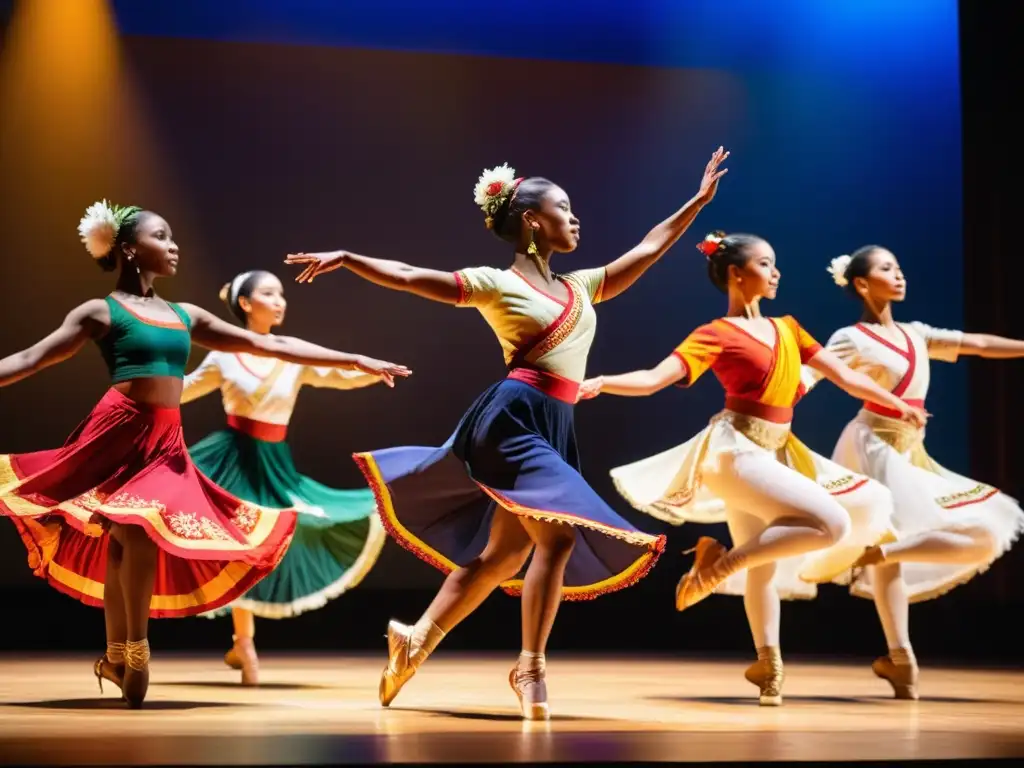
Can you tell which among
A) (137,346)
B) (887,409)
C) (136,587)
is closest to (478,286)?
(137,346)

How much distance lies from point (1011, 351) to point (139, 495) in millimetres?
2798

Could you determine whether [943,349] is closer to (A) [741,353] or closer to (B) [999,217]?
(A) [741,353]

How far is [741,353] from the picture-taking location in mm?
4141

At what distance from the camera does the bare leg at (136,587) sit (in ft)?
11.7

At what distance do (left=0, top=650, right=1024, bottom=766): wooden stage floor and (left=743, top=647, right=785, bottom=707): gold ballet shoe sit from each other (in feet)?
0.24

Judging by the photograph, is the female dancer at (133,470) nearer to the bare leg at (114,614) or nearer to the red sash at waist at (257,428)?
the bare leg at (114,614)

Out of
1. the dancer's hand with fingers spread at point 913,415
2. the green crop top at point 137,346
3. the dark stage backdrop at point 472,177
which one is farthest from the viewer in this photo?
the dark stage backdrop at point 472,177

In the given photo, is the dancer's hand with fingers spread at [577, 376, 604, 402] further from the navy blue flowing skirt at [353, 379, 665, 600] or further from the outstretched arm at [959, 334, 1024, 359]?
the outstretched arm at [959, 334, 1024, 359]

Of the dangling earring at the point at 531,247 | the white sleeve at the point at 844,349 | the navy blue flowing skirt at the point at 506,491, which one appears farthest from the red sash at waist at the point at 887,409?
the dangling earring at the point at 531,247

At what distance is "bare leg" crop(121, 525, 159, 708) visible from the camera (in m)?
3.58

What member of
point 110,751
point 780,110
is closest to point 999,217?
point 780,110

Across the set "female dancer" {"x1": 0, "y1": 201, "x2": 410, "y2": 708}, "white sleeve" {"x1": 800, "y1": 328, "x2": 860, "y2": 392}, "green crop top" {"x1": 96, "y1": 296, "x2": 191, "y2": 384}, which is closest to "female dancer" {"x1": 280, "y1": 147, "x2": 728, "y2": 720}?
"female dancer" {"x1": 0, "y1": 201, "x2": 410, "y2": 708}

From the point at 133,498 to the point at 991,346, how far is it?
2774 millimetres

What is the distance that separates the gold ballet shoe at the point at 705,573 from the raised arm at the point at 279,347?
1082mm
